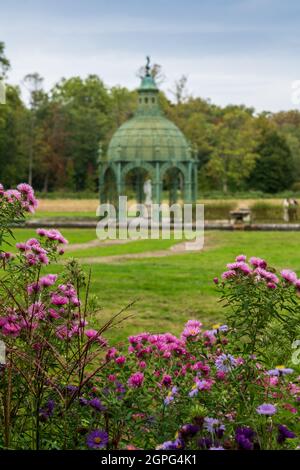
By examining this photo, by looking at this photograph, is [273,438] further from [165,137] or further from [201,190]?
[201,190]

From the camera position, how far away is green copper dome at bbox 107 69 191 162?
25484 millimetres

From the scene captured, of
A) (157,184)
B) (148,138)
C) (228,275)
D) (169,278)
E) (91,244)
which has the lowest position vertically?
(169,278)

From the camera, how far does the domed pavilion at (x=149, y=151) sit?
25406mm

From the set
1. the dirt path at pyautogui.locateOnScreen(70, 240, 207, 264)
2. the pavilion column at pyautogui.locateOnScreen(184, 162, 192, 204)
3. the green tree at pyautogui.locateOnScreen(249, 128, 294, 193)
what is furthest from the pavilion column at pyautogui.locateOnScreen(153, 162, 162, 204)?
the green tree at pyautogui.locateOnScreen(249, 128, 294, 193)

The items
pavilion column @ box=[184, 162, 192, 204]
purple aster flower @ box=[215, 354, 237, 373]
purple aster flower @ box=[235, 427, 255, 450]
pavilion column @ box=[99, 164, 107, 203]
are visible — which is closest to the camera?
purple aster flower @ box=[235, 427, 255, 450]

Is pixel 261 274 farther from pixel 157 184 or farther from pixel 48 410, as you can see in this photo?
pixel 157 184

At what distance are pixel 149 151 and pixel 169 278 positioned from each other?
1425 centimetres

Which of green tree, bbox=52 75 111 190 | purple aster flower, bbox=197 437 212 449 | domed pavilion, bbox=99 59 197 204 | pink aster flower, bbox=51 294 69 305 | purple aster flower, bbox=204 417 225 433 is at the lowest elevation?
purple aster flower, bbox=197 437 212 449

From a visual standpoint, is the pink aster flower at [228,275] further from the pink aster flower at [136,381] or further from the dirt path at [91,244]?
the dirt path at [91,244]

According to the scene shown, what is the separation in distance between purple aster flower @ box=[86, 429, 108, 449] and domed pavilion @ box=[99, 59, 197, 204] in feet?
73.2

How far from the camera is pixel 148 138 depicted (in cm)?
2564

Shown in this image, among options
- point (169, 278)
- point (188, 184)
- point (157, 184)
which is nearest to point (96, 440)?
point (169, 278)

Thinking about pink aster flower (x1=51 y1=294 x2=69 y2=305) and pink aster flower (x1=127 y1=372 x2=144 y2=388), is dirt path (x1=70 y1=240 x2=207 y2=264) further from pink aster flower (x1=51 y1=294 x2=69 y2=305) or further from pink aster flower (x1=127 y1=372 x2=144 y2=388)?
pink aster flower (x1=127 y1=372 x2=144 y2=388)
